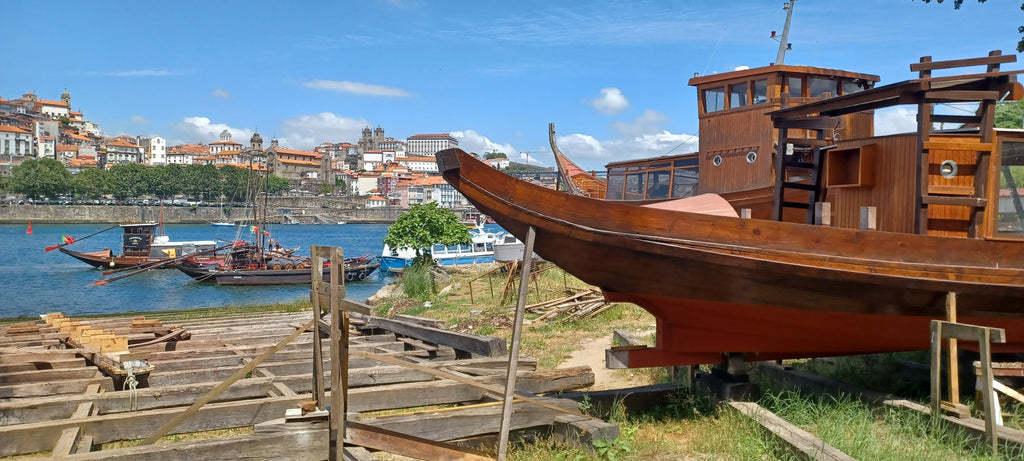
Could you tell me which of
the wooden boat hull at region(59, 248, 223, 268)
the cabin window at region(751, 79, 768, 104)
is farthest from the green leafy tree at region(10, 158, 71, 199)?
the cabin window at region(751, 79, 768, 104)

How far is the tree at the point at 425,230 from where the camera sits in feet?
109

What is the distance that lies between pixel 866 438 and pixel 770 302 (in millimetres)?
A: 1333

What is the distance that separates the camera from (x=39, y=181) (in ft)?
377

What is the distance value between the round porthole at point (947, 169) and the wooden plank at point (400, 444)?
472 cm

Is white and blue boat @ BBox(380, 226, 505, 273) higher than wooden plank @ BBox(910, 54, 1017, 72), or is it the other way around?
wooden plank @ BBox(910, 54, 1017, 72)

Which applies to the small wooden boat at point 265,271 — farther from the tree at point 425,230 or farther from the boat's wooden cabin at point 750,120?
the boat's wooden cabin at point 750,120

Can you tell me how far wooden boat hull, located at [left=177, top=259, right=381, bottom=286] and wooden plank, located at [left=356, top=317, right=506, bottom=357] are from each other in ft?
96.6

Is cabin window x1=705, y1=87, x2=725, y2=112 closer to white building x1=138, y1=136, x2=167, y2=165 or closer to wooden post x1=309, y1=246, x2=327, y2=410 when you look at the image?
wooden post x1=309, y1=246, x2=327, y2=410

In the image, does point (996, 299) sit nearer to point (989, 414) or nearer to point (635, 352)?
point (989, 414)

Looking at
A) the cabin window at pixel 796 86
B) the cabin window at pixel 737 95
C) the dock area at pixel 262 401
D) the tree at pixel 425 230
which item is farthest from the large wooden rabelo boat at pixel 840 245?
the tree at pixel 425 230

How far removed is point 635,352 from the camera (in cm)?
639

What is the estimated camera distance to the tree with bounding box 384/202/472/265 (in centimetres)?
3309

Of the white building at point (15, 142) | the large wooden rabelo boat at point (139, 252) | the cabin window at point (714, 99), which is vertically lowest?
the large wooden rabelo boat at point (139, 252)

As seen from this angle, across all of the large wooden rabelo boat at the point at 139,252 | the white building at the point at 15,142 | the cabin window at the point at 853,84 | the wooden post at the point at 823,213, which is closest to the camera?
the wooden post at the point at 823,213
